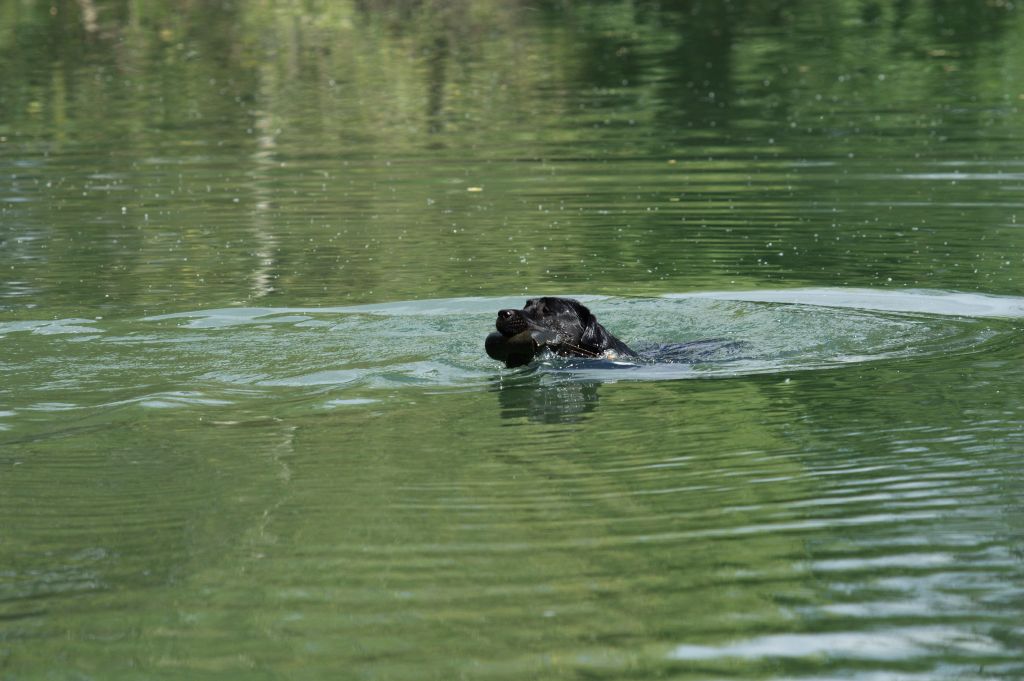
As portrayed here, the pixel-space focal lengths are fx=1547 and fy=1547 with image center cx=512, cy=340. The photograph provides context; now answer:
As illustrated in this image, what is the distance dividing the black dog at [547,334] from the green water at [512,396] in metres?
0.15

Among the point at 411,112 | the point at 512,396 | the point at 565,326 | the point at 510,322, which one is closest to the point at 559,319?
the point at 565,326

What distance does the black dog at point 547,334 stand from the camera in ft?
32.2

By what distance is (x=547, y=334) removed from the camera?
9969mm

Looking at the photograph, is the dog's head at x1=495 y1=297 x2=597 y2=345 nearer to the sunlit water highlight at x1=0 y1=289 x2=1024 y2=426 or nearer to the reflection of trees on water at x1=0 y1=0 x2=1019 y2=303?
the sunlit water highlight at x1=0 y1=289 x2=1024 y2=426

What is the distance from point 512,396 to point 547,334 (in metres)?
0.62

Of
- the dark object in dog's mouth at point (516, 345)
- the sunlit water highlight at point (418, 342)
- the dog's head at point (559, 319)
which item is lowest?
the sunlit water highlight at point (418, 342)

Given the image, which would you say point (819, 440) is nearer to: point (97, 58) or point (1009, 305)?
point (1009, 305)

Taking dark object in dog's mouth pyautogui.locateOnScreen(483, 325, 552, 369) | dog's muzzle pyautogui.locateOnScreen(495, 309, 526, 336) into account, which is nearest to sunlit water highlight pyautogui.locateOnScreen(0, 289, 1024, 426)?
dark object in dog's mouth pyautogui.locateOnScreen(483, 325, 552, 369)

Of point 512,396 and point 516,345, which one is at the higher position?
point 516,345

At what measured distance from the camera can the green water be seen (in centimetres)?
546

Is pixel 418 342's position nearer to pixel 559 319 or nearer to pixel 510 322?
pixel 559 319

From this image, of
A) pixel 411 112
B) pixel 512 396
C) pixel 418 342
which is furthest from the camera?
pixel 411 112

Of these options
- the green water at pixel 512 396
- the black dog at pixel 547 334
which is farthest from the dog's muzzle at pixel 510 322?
the green water at pixel 512 396

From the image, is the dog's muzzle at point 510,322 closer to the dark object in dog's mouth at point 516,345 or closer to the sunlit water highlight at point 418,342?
the dark object in dog's mouth at point 516,345
